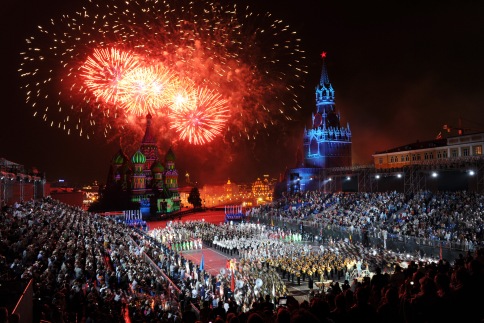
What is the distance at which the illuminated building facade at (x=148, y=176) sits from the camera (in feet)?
209

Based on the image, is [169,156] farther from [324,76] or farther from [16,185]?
[16,185]

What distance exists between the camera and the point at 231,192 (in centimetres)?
14175

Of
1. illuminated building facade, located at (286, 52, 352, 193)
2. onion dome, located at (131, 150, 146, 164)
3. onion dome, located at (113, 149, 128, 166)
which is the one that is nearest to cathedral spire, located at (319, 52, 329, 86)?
illuminated building facade, located at (286, 52, 352, 193)

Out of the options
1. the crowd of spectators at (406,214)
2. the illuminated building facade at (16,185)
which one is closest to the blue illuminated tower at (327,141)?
the crowd of spectators at (406,214)

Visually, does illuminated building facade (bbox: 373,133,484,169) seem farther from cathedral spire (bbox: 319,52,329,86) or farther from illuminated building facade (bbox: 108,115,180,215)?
illuminated building facade (bbox: 108,115,180,215)

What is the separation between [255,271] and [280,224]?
1975 cm

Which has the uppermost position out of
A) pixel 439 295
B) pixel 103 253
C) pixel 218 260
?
pixel 439 295

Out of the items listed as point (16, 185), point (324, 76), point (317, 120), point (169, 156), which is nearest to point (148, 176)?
point (169, 156)

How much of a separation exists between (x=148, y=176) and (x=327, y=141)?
34.8 m

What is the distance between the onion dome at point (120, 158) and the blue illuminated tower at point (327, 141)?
3622 cm

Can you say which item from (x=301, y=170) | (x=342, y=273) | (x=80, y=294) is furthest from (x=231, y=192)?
(x=80, y=294)

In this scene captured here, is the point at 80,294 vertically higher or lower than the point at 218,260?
higher

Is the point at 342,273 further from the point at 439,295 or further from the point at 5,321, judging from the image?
the point at 5,321

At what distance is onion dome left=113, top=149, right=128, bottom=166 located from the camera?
7162cm
